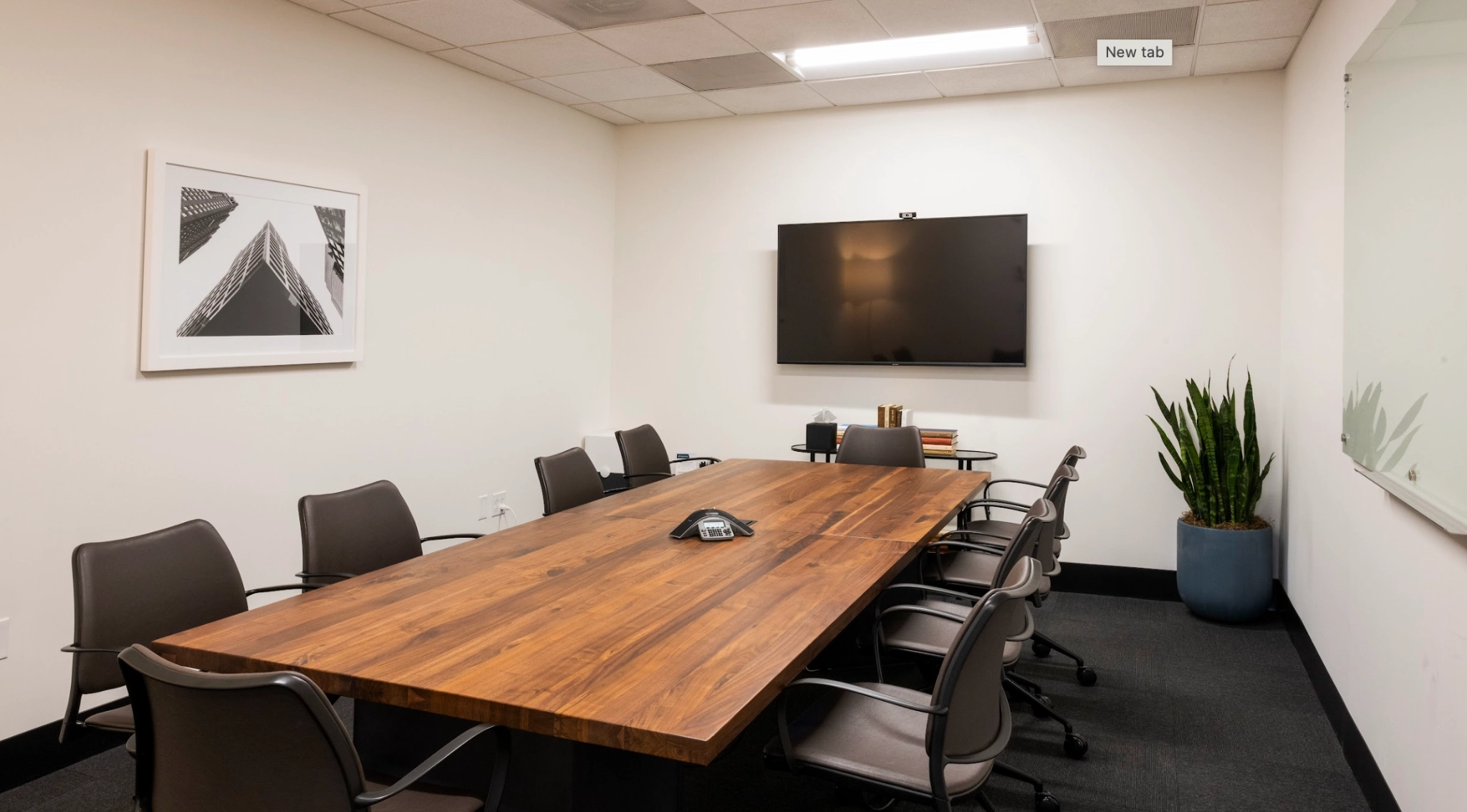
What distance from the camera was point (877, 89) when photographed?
214 inches

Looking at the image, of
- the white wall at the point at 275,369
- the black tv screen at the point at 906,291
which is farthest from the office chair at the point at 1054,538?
the white wall at the point at 275,369

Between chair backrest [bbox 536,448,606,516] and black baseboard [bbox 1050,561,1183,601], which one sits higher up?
chair backrest [bbox 536,448,606,516]

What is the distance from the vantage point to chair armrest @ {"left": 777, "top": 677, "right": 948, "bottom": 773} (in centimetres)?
188

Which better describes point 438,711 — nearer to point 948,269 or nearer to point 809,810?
point 809,810

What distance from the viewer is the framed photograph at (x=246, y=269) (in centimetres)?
355

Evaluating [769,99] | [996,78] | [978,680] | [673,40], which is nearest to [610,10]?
[673,40]

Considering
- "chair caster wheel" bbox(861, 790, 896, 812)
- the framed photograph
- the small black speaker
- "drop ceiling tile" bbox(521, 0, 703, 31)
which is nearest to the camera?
"chair caster wheel" bbox(861, 790, 896, 812)

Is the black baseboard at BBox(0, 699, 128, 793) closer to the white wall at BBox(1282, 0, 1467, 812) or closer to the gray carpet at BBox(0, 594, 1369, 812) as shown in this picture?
the gray carpet at BBox(0, 594, 1369, 812)

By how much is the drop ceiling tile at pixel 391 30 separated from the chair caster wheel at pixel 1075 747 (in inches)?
159

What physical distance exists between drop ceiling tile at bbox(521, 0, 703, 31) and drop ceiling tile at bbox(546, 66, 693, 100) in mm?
772

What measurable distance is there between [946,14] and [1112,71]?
1319 mm

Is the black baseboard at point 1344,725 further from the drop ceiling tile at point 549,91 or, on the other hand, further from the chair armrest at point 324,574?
the drop ceiling tile at point 549,91

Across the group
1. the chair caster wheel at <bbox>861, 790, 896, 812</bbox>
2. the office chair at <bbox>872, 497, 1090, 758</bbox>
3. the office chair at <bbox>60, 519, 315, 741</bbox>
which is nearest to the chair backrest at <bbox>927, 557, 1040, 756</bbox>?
the office chair at <bbox>872, 497, 1090, 758</bbox>

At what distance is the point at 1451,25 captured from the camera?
6.68ft
